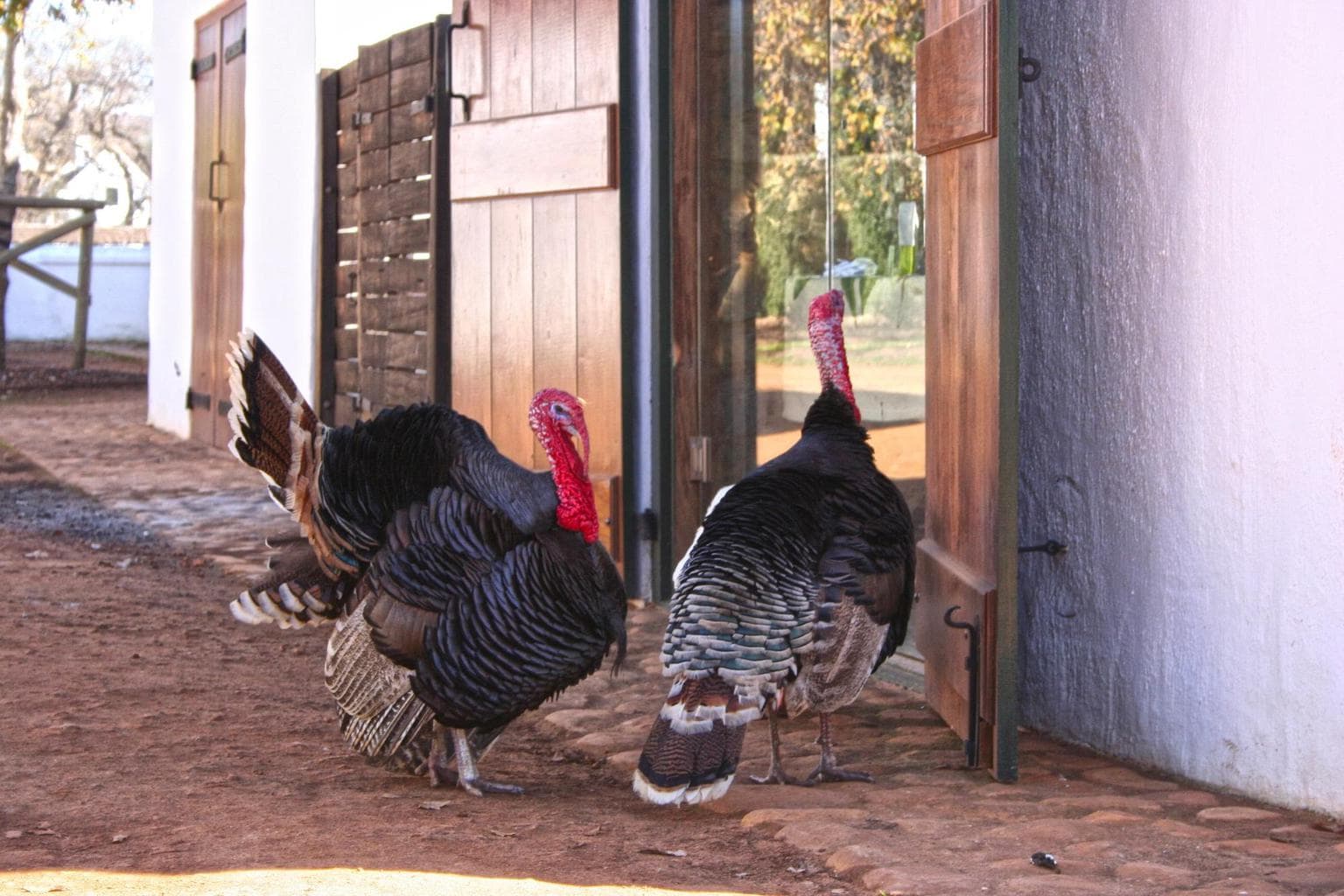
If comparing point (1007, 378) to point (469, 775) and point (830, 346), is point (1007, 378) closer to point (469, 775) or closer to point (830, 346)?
point (830, 346)

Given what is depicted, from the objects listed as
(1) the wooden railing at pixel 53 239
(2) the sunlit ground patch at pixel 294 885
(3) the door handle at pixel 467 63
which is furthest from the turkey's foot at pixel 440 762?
(1) the wooden railing at pixel 53 239

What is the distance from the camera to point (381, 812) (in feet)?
13.9

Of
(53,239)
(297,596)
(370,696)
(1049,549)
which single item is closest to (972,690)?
(1049,549)

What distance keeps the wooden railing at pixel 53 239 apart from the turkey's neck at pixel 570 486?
14.8 meters

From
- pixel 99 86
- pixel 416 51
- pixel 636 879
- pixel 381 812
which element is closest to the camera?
pixel 636 879

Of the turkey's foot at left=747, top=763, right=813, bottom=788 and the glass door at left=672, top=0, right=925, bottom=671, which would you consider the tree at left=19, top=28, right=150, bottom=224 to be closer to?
the glass door at left=672, top=0, right=925, bottom=671

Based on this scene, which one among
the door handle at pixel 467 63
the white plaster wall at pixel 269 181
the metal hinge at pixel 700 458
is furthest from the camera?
the white plaster wall at pixel 269 181

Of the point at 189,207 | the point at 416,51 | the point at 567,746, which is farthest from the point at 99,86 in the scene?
A: the point at 567,746

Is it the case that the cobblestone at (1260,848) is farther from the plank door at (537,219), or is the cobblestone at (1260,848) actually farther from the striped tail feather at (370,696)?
the plank door at (537,219)

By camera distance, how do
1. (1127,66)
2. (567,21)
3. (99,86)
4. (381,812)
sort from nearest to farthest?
(381,812)
(1127,66)
(567,21)
(99,86)

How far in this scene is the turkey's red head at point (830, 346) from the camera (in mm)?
4949

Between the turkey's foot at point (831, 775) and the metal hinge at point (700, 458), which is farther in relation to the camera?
the metal hinge at point (700, 458)

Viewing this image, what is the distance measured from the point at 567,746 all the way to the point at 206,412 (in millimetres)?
A: 8791

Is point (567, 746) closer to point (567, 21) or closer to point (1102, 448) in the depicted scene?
point (1102, 448)
